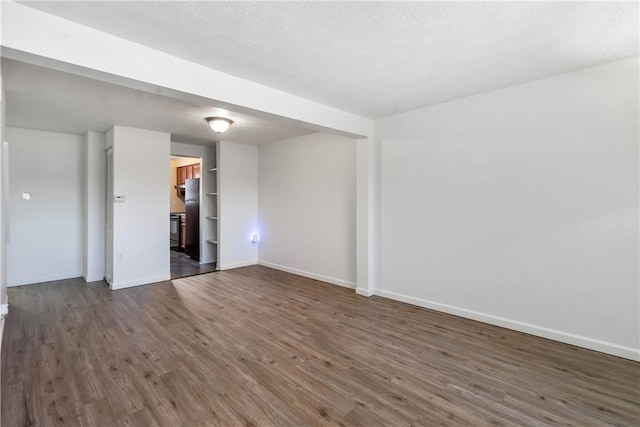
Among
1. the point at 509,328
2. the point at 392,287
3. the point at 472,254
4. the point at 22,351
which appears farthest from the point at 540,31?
the point at 22,351

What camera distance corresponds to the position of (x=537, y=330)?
9.34 ft

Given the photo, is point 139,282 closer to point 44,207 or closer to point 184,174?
point 44,207

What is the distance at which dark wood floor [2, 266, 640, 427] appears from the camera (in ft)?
5.98

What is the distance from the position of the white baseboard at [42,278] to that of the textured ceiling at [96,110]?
7.62ft

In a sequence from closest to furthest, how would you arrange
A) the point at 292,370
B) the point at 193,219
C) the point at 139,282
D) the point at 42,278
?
the point at 292,370, the point at 139,282, the point at 42,278, the point at 193,219

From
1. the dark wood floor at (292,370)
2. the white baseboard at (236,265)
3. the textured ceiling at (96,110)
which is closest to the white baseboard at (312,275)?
the white baseboard at (236,265)

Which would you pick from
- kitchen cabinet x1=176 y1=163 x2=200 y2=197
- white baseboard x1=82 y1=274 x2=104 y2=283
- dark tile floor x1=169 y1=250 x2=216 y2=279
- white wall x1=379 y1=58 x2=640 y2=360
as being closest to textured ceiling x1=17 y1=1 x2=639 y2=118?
white wall x1=379 y1=58 x2=640 y2=360

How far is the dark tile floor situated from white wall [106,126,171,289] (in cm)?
43

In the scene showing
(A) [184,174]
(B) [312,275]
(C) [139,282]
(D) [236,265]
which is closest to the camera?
(C) [139,282]

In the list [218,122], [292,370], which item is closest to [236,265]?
[218,122]

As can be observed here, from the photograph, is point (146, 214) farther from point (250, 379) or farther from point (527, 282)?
point (527, 282)

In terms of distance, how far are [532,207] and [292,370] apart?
8.63ft

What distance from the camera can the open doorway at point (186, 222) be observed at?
5875 mm

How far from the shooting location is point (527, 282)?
290cm
